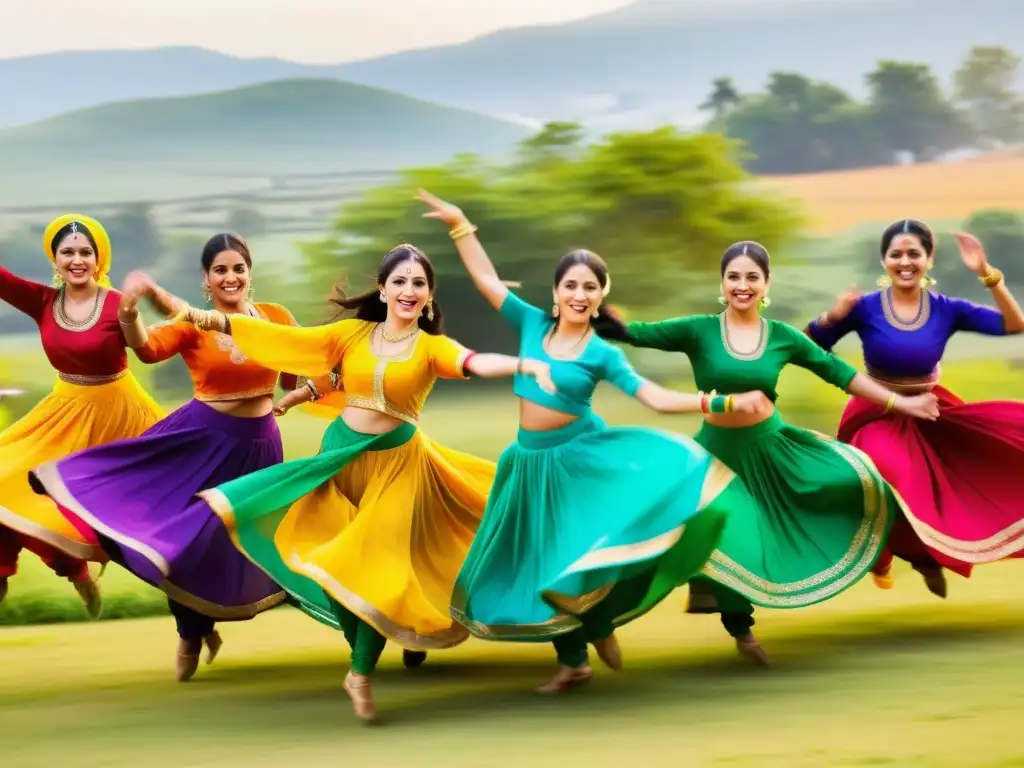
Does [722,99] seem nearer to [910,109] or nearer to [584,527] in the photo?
[910,109]

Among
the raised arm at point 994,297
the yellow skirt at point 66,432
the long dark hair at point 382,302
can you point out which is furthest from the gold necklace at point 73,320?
the raised arm at point 994,297

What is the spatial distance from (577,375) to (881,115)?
11.7 meters

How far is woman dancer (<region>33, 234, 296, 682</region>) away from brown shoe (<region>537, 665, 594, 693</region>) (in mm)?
1105

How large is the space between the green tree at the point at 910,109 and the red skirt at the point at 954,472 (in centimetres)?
1025

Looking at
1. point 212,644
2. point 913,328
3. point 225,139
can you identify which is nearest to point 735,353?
point 913,328

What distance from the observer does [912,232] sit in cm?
557

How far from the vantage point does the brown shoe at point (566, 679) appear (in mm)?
4953

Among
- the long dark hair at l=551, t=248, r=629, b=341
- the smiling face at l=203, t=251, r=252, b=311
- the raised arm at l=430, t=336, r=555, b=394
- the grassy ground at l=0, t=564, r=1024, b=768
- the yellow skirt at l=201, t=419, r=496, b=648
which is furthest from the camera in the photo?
the smiling face at l=203, t=251, r=252, b=311

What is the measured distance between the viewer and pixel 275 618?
711cm

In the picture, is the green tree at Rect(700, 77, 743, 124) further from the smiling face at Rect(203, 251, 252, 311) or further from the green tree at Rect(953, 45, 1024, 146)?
the smiling face at Rect(203, 251, 252, 311)

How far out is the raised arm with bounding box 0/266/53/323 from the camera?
5480 millimetres

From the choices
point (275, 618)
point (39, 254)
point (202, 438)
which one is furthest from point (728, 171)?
point (202, 438)

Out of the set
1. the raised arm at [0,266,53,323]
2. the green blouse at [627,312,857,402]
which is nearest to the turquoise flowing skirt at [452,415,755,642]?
the green blouse at [627,312,857,402]

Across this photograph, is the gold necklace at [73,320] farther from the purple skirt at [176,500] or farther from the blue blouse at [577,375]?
the blue blouse at [577,375]
